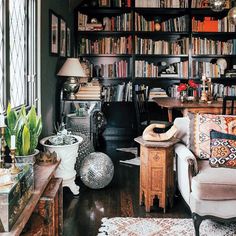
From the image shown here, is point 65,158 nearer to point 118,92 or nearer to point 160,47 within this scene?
Answer: point 118,92

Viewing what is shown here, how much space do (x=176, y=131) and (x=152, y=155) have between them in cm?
30

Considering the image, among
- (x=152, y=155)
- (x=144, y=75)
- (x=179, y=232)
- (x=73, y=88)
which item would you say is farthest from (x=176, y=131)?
(x=144, y=75)

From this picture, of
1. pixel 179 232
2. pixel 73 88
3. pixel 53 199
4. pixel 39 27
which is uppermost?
pixel 39 27

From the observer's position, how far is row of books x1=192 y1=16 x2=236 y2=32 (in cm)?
691

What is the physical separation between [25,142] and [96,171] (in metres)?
1.39

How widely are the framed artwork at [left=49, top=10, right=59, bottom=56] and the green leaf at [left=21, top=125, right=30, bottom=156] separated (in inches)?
79.1

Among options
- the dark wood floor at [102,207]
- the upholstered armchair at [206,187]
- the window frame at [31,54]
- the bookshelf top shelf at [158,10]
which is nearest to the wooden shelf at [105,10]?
the bookshelf top shelf at [158,10]

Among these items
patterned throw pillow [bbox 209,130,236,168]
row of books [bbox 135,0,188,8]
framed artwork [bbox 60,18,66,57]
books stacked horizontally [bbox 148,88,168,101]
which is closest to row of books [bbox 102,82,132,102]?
books stacked horizontally [bbox 148,88,168,101]

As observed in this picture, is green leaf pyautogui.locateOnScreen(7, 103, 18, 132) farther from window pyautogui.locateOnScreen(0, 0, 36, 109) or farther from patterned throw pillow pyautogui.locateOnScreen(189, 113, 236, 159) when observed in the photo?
Answer: patterned throw pillow pyautogui.locateOnScreen(189, 113, 236, 159)

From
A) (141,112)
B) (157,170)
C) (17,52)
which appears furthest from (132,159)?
(17,52)

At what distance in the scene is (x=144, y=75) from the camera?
701cm

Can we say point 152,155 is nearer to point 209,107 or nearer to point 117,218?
point 117,218

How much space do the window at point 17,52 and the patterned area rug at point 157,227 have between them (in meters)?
1.21

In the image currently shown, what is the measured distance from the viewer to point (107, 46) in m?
6.94
